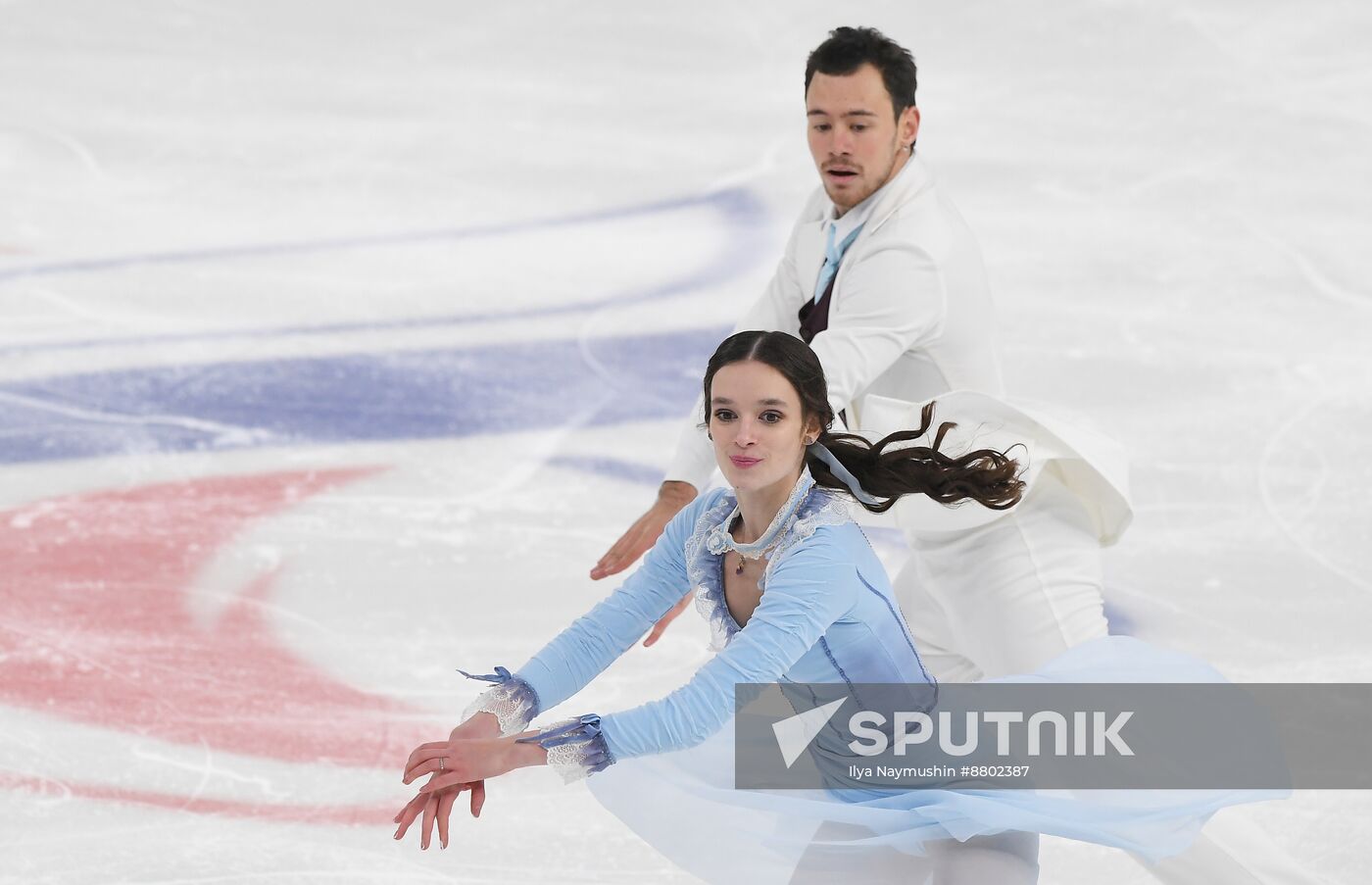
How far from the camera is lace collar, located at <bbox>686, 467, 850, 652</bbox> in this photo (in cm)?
228

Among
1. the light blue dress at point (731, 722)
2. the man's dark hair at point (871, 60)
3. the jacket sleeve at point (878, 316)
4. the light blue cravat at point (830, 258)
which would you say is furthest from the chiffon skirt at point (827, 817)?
the man's dark hair at point (871, 60)

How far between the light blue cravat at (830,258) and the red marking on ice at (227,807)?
1.24 metres

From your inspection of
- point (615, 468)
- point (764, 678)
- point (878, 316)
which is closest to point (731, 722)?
point (764, 678)

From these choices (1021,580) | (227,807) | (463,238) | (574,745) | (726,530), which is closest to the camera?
(574,745)

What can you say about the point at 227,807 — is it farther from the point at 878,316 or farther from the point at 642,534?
the point at 878,316

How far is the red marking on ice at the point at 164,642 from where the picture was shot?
11.9 ft

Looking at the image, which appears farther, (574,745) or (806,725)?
(806,725)

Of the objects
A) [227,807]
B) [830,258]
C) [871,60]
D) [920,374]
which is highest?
[871,60]

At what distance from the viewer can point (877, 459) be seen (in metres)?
2.41

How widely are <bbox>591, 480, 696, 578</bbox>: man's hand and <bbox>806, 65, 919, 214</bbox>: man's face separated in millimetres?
592

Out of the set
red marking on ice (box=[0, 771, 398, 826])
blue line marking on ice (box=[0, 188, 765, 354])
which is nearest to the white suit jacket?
red marking on ice (box=[0, 771, 398, 826])

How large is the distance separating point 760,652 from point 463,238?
469 cm

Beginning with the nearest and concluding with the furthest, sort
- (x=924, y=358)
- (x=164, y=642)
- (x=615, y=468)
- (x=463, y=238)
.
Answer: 1. (x=924, y=358)
2. (x=164, y=642)
3. (x=615, y=468)
4. (x=463, y=238)
